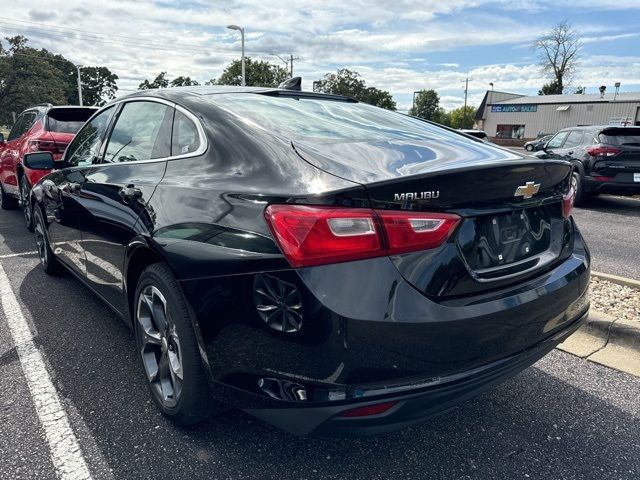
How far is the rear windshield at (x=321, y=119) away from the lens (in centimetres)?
223

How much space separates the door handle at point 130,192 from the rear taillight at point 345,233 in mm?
1099

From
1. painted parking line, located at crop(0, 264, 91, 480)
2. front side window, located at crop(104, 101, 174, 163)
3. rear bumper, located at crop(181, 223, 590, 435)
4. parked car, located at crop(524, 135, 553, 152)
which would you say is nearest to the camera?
rear bumper, located at crop(181, 223, 590, 435)

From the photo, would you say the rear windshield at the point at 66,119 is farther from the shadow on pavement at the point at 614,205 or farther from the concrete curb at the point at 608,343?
the shadow on pavement at the point at 614,205

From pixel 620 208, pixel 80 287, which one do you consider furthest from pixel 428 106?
pixel 80 287

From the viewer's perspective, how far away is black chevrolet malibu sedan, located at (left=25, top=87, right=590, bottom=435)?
1635mm

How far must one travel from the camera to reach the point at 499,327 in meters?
1.82

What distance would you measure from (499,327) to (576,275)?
0.66m

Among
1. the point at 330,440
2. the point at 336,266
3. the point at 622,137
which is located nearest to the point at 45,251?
the point at 330,440

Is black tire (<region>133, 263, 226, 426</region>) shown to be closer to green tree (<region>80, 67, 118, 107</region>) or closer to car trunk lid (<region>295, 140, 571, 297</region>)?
car trunk lid (<region>295, 140, 571, 297</region>)

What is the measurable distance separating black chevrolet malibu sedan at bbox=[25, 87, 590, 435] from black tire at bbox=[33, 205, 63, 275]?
7.69ft

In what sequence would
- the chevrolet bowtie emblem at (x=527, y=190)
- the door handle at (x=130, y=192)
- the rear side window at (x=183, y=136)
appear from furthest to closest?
the door handle at (x=130, y=192) < the rear side window at (x=183, y=136) < the chevrolet bowtie emblem at (x=527, y=190)

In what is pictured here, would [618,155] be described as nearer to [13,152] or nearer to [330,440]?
[330,440]

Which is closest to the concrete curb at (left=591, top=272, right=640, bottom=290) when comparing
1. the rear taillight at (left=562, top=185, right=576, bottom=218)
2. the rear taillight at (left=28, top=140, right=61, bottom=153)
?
the rear taillight at (left=562, top=185, right=576, bottom=218)

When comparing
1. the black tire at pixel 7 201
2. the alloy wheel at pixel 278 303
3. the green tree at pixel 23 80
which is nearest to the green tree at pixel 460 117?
the green tree at pixel 23 80
